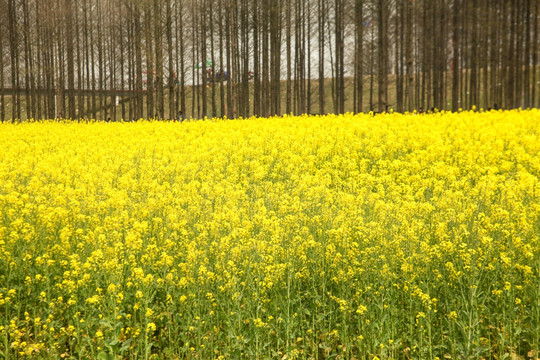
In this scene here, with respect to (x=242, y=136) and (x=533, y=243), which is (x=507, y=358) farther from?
(x=242, y=136)

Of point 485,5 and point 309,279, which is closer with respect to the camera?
point 309,279

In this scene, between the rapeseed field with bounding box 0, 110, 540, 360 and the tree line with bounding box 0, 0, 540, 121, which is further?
the tree line with bounding box 0, 0, 540, 121

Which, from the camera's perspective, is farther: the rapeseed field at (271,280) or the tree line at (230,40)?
the tree line at (230,40)

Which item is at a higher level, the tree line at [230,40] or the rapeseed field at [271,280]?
the tree line at [230,40]

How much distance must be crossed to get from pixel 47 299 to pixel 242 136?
955cm

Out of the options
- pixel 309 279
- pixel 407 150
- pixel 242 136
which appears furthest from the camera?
pixel 242 136

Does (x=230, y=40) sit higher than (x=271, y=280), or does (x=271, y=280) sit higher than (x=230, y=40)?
(x=230, y=40)

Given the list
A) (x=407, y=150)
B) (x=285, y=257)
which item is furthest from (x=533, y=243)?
(x=407, y=150)

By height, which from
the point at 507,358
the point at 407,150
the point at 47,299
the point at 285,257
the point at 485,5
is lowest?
the point at 507,358

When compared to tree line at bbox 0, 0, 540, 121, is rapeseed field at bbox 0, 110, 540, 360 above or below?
below

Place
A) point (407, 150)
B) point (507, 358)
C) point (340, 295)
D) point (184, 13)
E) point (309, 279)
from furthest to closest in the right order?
point (184, 13), point (407, 150), point (309, 279), point (340, 295), point (507, 358)

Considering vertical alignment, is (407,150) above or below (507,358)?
above

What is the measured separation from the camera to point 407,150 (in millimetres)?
11914

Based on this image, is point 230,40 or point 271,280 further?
point 230,40
